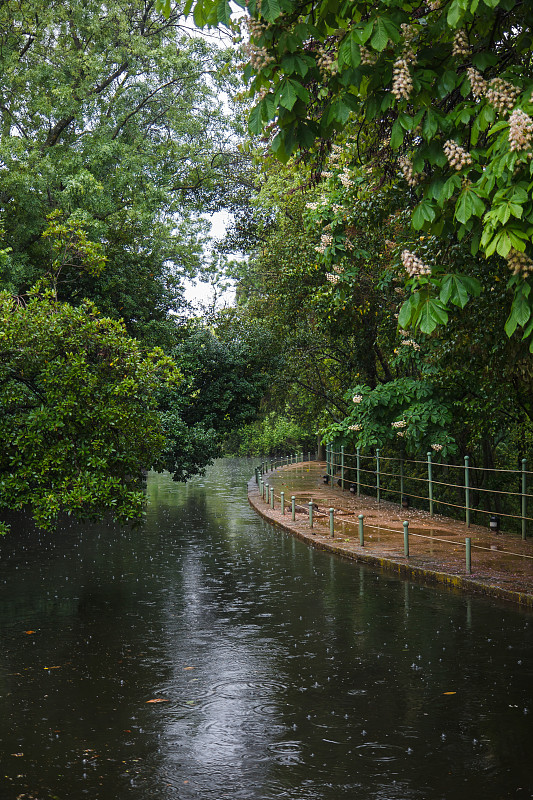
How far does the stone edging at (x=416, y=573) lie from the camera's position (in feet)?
37.6

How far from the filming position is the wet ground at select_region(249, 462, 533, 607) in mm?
12398

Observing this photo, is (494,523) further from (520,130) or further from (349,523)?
(520,130)

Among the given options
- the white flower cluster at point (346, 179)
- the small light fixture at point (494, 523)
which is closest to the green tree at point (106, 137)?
the white flower cluster at point (346, 179)

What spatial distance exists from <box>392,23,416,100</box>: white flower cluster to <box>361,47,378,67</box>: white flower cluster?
0.18 meters

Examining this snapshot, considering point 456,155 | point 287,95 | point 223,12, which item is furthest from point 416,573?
point 223,12

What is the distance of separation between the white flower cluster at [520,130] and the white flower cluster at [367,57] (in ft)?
4.73

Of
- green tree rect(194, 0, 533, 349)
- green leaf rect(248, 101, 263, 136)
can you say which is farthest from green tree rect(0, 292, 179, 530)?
green leaf rect(248, 101, 263, 136)

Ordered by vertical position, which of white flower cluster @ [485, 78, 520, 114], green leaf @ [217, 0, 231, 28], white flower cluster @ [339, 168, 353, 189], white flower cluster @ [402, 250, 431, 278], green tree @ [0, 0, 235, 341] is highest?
green tree @ [0, 0, 235, 341]

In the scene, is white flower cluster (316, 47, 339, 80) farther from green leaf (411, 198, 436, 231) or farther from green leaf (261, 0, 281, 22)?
green leaf (411, 198, 436, 231)

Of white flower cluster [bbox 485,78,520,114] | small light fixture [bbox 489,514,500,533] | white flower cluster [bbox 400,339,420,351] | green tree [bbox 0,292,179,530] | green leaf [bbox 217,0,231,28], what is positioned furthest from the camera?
white flower cluster [bbox 400,339,420,351]

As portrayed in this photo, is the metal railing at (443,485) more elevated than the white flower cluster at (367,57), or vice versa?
the white flower cluster at (367,57)

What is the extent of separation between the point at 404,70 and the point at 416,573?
8.69 metres

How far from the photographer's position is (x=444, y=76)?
679cm

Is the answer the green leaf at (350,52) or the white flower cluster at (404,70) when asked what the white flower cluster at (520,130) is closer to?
the white flower cluster at (404,70)
